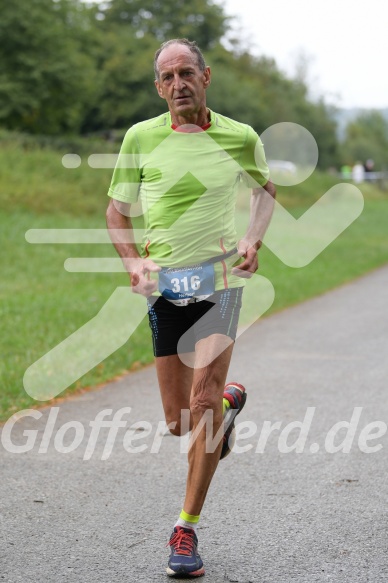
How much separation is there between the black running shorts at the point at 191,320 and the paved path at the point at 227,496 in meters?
0.86

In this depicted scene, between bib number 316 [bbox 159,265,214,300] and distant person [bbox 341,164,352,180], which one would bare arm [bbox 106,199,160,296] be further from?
distant person [bbox 341,164,352,180]

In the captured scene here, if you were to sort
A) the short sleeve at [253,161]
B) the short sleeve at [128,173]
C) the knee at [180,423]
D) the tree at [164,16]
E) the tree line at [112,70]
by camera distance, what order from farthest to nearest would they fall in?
1. the tree at [164,16]
2. the tree line at [112,70]
3. the knee at [180,423]
4. the short sleeve at [253,161]
5. the short sleeve at [128,173]

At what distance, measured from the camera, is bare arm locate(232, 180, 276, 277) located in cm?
470

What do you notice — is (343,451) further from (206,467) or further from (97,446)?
(206,467)

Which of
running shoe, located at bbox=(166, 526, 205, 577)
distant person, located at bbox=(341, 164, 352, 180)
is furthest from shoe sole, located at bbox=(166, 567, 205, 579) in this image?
distant person, located at bbox=(341, 164, 352, 180)

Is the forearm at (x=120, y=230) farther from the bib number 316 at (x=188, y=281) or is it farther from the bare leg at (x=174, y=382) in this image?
the bare leg at (x=174, y=382)

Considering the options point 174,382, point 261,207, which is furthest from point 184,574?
point 261,207

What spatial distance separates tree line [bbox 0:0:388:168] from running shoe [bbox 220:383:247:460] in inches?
1896

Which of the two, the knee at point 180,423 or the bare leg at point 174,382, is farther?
the knee at point 180,423

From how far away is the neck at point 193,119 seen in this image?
187 inches

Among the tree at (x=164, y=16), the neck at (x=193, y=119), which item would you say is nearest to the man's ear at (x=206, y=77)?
the neck at (x=193, y=119)

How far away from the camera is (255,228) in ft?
16.2

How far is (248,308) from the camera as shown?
47.5 ft

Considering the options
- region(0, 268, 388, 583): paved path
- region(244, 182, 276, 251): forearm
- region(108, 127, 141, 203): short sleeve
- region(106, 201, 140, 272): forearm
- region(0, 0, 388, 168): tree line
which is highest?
region(108, 127, 141, 203): short sleeve
